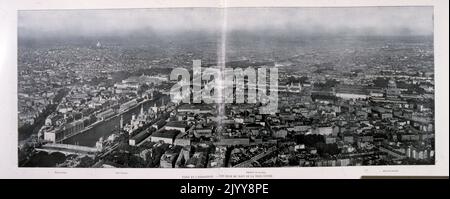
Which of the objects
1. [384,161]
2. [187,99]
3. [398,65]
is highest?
[398,65]

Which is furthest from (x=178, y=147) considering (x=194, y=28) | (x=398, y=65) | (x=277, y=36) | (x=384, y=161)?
(x=398, y=65)

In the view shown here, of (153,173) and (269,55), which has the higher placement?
(269,55)

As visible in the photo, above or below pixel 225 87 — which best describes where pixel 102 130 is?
below

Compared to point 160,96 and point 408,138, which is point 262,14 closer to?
point 160,96

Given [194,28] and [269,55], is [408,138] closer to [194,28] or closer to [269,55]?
[269,55]
